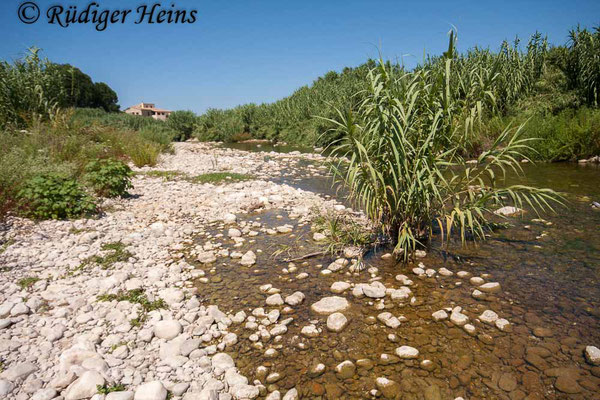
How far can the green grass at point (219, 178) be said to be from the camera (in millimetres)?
10352

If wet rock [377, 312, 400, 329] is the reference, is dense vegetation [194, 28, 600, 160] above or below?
above

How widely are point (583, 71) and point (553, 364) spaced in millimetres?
17990

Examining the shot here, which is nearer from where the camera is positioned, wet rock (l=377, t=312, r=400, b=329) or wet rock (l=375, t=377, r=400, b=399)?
wet rock (l=375, t=377, r=400, b=399)

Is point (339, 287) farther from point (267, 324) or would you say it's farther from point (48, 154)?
point (48, 154)

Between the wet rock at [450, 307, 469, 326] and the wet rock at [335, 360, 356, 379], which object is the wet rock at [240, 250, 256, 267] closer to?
the wet rock at [335, 360, 356, 379]

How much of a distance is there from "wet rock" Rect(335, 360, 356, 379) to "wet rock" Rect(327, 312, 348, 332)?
46cm

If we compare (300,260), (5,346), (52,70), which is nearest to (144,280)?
(5,346)

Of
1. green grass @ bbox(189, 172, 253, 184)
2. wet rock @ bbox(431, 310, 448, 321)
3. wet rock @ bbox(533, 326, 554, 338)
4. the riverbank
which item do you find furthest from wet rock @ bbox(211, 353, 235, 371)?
green grass @ bbox(189, 172, 253, 184)

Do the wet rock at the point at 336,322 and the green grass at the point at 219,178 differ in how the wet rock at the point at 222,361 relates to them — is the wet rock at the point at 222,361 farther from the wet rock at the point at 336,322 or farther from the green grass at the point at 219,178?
the green grass at the point at 219,178

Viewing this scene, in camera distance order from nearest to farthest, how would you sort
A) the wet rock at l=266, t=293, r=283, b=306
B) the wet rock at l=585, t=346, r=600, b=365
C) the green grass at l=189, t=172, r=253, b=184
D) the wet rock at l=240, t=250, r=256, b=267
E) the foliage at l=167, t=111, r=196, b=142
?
the wet rock at l=585, t=346, r=600, b=365 < the wet rock at l=266, t=293, r=283, b=306 < the wet rock at l=240, t=250, r=256, b=267 < the green grass at l=189, t=172, r=253, b=184 < the foliage at l=167, t=111, r=196, b=142

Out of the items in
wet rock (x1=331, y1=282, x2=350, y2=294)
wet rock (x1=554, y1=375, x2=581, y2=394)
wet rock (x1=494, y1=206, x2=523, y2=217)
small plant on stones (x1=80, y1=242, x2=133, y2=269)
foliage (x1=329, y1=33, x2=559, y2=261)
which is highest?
foliage (x1=329, y1=33, x2=559, y2=261)

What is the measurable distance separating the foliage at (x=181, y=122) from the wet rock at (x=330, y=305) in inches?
1563

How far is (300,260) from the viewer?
4.84 metres

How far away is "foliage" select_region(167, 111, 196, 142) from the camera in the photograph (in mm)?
39875
